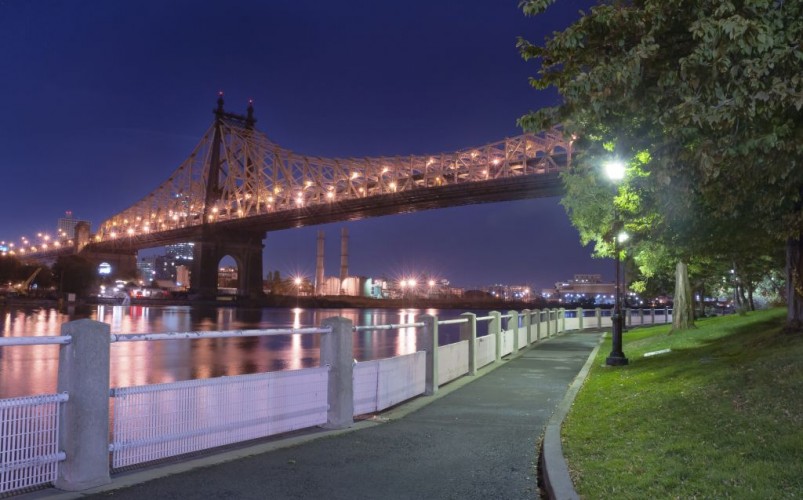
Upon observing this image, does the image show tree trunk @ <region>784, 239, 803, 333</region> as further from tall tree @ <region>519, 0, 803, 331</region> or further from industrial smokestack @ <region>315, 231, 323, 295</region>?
industrial smokestack @ <region>315, 231, 323, 295</region>

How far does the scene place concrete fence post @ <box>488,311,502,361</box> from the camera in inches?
658

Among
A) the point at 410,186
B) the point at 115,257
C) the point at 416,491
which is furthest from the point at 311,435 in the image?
the point at 115,257

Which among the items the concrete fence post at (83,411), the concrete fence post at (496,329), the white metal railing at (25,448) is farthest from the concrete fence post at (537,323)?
the white metal railing at (25,448)

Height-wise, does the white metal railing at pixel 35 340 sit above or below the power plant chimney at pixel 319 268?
below

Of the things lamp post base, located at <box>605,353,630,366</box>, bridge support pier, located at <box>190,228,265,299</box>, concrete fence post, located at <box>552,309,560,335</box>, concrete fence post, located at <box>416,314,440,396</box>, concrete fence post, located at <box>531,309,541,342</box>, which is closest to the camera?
concrete fence post, located at <box>416,314,440,396</box>

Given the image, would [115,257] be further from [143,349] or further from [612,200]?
[612,200]

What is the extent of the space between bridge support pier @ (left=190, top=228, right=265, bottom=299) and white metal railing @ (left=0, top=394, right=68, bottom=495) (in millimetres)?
99624

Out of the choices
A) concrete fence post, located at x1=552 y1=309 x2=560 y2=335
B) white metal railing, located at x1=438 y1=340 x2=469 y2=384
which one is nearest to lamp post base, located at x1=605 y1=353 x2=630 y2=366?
white metal railing, located at x1=438 y1=340 x2=469 y2=384

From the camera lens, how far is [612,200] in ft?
74.9

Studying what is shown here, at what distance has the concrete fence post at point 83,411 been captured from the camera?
6.00 metres

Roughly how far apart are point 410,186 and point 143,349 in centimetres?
6148

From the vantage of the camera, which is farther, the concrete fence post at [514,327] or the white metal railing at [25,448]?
the concrete fence post at [514,327]

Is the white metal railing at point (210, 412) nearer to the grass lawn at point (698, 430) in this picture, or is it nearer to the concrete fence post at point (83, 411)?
the concrete fence post at point (83, 411)

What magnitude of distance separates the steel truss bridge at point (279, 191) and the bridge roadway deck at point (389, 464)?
61.7m
